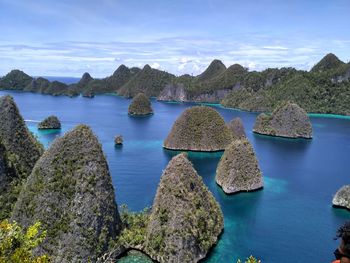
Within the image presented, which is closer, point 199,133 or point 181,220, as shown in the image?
point 181,220

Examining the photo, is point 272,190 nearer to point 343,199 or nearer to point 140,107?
point 343,199

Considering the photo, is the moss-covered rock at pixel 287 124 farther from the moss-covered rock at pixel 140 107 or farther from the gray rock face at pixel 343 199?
the gray rock face at pixel 343 199

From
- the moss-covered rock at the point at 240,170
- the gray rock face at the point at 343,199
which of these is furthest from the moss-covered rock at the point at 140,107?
the gray rock face at the point at 343,199

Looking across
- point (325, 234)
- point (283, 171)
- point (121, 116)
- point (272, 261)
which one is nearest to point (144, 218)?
point (272, 261)

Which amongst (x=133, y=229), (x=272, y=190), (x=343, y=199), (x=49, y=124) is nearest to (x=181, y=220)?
(x=133, y=229)

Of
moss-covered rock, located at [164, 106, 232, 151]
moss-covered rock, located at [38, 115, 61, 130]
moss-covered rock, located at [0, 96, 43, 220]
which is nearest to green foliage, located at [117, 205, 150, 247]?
moss-covered rock, located at [0, 96, 43, 220]
